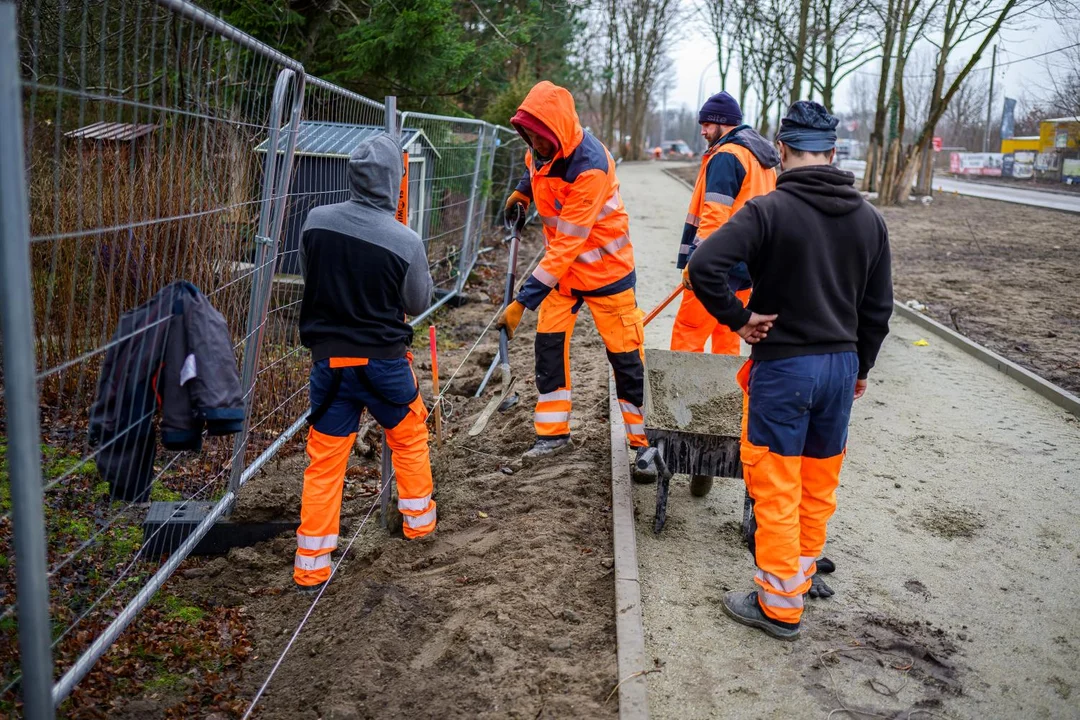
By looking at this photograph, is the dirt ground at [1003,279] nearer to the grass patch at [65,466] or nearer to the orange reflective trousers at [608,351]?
the orange reflective trousers at [608,351]

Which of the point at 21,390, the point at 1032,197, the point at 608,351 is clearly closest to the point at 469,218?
the point at 608,351

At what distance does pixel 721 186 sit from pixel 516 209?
1.57m

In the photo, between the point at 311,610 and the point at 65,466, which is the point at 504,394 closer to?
the point at 311,610

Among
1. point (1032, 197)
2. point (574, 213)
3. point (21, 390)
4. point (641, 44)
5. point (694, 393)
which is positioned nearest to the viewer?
point (21, 390)

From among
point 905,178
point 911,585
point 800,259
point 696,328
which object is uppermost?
point 905,178

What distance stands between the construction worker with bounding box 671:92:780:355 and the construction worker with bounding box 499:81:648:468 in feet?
2.36

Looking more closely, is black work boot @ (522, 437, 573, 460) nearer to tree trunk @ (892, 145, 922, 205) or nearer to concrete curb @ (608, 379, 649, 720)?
concrete curb @ (608, 379, 649, 720)

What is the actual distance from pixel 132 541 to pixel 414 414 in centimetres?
141

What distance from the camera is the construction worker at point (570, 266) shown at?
16.6 ft

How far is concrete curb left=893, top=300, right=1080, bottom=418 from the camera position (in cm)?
714

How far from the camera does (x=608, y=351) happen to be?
536 centimetres

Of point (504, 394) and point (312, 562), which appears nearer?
point (312, 562)

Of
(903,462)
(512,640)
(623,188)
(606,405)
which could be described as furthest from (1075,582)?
(623,188)

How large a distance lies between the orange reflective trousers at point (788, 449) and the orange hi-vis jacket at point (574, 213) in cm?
158
